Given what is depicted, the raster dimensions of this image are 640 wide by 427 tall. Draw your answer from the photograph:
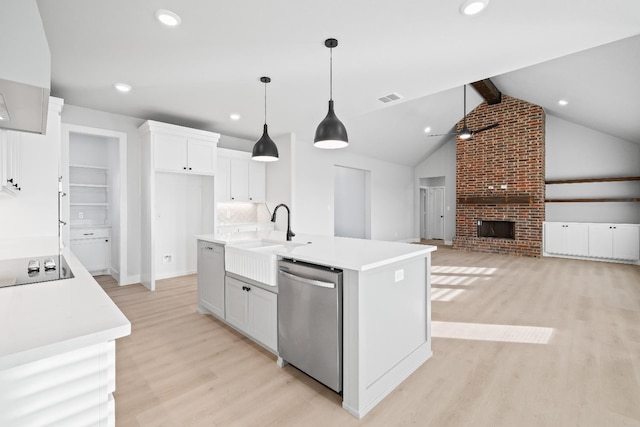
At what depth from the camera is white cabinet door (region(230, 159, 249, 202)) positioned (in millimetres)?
5555

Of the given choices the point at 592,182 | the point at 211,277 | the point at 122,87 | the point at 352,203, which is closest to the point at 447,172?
the point at 352,203

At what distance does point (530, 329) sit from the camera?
3002 millimetres

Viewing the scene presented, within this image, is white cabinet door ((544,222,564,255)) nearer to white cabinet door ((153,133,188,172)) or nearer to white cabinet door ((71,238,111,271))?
white cabinet door ((153,133,188,172))

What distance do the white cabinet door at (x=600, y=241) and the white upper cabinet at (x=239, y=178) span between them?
23.7 ft

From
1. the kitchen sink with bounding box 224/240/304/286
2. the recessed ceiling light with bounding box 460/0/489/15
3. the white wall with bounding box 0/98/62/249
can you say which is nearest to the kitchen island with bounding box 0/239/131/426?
the kitchen sink with bounding box 224/240/304/286

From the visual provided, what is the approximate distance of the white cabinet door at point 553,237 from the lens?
23.0 feet

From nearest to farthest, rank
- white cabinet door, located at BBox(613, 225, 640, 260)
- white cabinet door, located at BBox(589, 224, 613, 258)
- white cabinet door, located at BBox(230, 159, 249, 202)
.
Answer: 1. white cabinet door, located at BBox(230, 159, 249, 202)
2. white cabinet door, located at BBox(613, 225, 640, 260)
3. white cabinet door, located at BBox(589, 224, 613, 258)

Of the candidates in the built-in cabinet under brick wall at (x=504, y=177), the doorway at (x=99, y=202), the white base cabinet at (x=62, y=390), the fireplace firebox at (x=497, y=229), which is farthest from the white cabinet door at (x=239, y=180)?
the fireplace firebox at (x=497, y=229)

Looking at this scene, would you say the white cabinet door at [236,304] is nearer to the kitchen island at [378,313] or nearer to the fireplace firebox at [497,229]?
the kitchen island at [378,313]

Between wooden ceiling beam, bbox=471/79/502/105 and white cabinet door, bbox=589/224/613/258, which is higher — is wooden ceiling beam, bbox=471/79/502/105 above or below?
above

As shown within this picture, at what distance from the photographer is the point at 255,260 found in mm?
2432

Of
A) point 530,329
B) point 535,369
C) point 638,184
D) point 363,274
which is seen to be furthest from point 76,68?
point 638,184

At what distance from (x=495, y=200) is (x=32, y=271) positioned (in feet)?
28.7

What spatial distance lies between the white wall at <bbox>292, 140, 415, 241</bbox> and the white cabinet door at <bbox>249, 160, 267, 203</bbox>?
667mm
